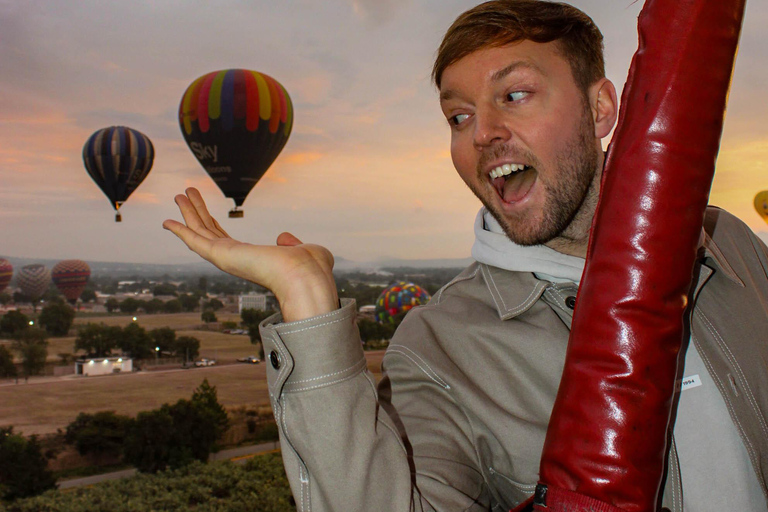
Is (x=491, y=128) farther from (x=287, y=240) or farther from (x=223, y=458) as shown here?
(x=223, y=458)

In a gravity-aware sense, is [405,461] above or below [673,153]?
below

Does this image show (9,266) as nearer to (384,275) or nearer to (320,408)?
(384,275)

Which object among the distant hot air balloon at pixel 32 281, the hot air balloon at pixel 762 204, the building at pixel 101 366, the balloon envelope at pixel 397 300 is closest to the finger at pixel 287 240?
the hot air balloon at pixel 762 204

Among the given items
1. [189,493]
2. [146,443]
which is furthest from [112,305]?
[189,493]

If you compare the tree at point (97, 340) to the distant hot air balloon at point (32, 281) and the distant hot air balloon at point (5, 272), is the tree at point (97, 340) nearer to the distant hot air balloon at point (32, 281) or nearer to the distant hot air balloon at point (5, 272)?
the distant hot air balloon at point (32, 281)

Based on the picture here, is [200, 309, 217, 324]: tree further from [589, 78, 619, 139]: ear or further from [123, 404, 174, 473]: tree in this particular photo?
[589, 78, 619, 139]: ear

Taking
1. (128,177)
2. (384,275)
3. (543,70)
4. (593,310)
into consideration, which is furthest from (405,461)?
(384,275)
